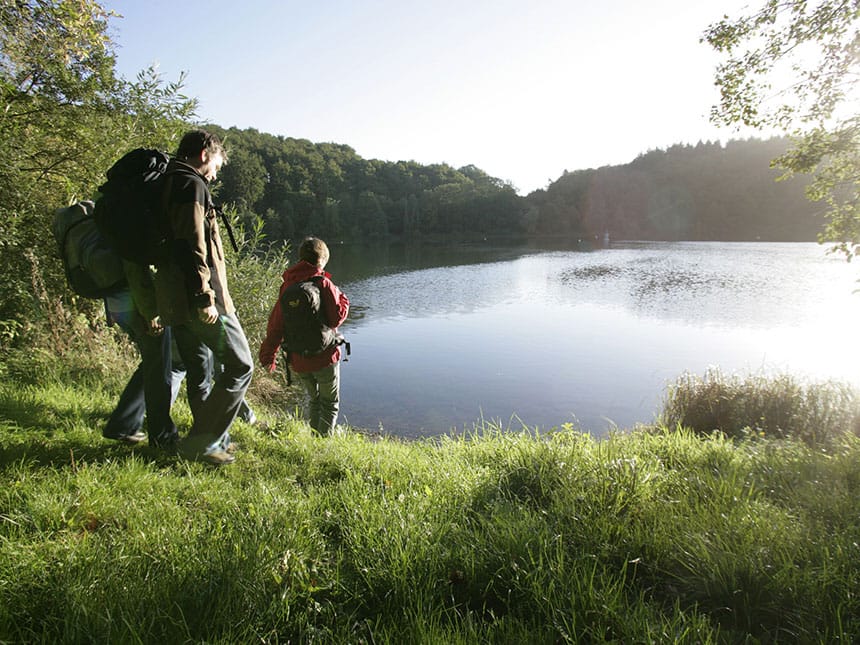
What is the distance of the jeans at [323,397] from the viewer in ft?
14.8

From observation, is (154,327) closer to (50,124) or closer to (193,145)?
(193,145)

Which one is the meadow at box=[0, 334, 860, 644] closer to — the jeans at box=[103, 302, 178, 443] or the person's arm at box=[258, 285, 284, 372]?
the jeans at box=[103, 302, 178, 443]

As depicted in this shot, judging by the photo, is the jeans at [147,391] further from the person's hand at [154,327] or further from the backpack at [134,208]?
the backpack at [134,208]

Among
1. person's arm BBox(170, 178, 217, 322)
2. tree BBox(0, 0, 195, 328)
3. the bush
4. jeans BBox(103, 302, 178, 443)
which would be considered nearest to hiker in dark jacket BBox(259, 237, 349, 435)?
jeans BBox(103, 302, 178, 443)

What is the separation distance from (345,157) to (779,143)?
9916cm

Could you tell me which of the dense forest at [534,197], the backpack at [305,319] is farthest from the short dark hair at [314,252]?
the dense forest at [534,197]

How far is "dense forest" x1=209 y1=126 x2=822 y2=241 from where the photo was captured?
277ft

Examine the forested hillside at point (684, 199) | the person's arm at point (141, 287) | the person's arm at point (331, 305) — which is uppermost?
the forested hillside at point (684, 199)

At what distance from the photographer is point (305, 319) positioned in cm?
408

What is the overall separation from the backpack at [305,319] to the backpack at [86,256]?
1.35 m

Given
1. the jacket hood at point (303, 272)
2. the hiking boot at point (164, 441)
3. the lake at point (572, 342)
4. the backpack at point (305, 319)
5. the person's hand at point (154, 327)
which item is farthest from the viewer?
the lake at point (572, 342)

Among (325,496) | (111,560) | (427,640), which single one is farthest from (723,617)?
(111,560)

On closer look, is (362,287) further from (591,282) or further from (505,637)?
(505,637)

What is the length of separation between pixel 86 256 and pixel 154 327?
0.58 meters
